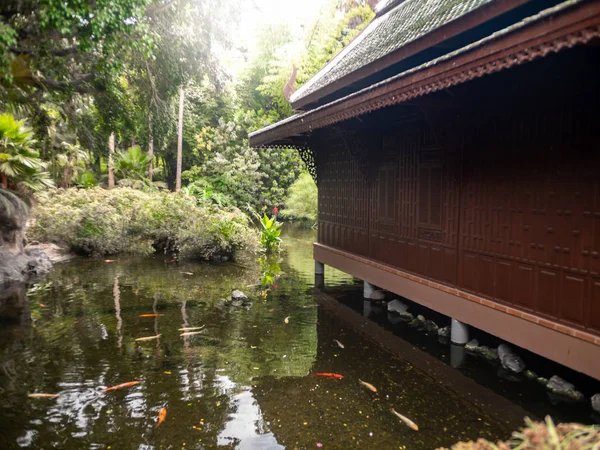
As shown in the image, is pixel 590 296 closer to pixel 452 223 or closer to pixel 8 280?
pixel 452 223

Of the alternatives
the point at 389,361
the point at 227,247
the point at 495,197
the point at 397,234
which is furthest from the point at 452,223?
the point at 227,247

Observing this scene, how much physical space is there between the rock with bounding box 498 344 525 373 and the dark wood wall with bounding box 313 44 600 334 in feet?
2.16

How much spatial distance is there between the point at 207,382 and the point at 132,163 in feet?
64.9

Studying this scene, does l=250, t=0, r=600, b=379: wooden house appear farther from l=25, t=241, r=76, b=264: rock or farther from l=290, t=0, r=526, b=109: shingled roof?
l=25, t=241, r=76, b=264: rock

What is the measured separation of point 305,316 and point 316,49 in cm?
2152

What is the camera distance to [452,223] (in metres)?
6.52

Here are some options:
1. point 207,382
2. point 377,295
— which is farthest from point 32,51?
point 377,295

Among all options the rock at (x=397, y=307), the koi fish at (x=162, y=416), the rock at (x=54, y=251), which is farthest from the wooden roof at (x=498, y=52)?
the rock at (x=54, y=251)

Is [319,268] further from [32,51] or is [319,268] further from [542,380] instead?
[32,51]

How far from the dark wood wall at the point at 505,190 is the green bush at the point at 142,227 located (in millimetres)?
5728

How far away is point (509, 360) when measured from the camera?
5605 millimetres

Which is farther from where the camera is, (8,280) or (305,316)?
(8,280)

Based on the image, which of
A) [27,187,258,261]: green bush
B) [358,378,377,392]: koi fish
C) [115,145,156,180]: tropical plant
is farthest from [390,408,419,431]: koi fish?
[115,145,156,180]: tropical plant

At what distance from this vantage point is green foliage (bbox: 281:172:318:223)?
23.1m
